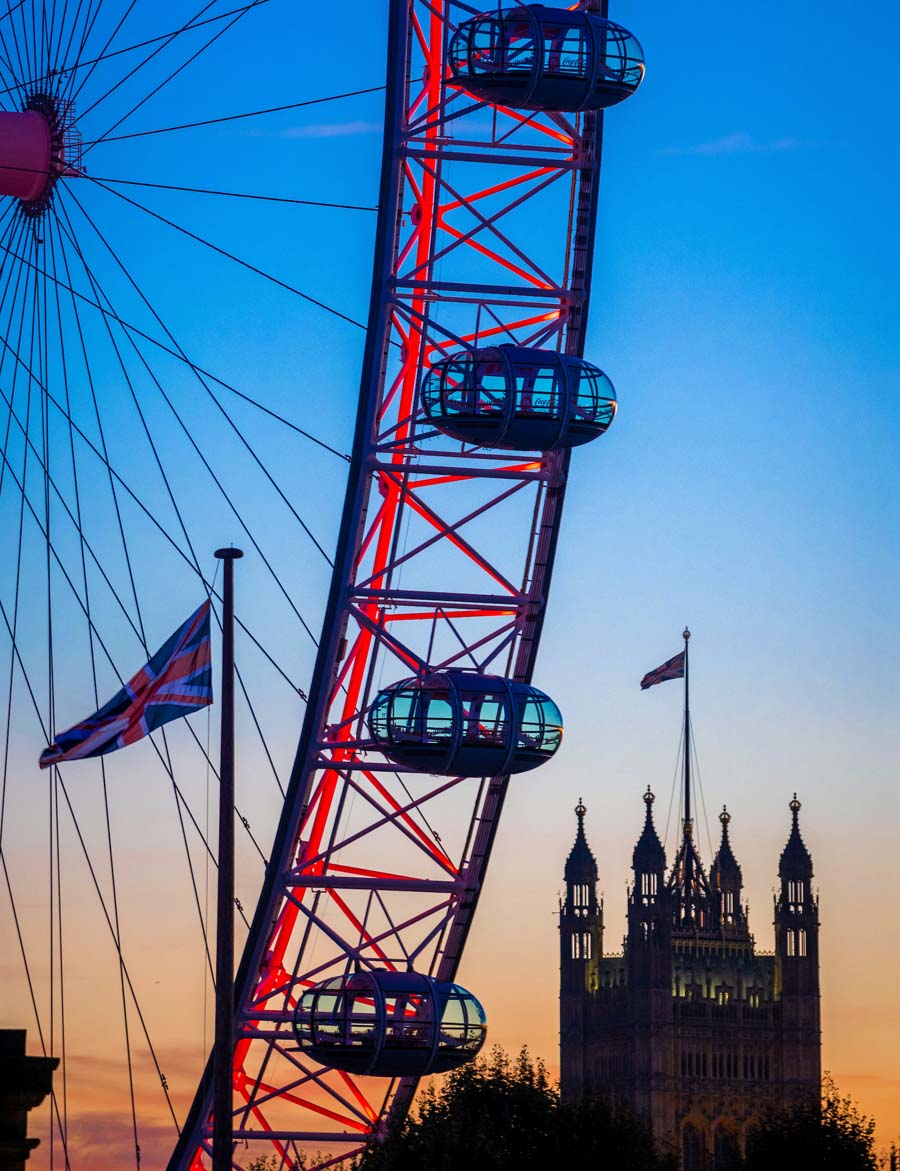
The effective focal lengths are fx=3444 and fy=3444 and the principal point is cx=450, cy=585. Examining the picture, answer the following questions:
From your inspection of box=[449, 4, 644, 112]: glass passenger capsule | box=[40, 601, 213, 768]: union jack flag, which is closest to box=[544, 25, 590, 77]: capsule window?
box=[449, 4, 644, 112]: glass passenger capsule

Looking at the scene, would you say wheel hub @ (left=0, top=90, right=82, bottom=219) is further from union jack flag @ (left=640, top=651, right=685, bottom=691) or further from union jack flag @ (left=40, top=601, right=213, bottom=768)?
union jack flag @ (left=640, top=651, right=685, bottom=691)

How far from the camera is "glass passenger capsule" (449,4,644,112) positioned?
199 feet

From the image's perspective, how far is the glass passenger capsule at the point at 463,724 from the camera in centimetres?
6100

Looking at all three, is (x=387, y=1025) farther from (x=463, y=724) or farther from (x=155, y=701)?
(x=155, y=701)

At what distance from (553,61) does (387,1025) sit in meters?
17.8

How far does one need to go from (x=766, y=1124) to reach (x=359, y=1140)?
106 feet

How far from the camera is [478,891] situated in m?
67.1

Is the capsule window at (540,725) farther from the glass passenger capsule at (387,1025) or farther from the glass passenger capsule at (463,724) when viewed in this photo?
the glass passenger capsule at (387,1025)

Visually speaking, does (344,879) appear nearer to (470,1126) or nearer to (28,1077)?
(470,1126)

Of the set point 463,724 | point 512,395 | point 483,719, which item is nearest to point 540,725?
point 483,719

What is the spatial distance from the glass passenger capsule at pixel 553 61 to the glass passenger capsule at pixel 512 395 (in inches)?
179

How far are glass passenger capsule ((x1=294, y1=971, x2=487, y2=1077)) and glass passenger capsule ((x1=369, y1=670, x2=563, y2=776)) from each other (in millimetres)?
4752

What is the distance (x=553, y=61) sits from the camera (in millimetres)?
60906

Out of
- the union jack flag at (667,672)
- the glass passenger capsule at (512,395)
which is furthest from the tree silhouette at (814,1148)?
the union jack flag at (667,672)
